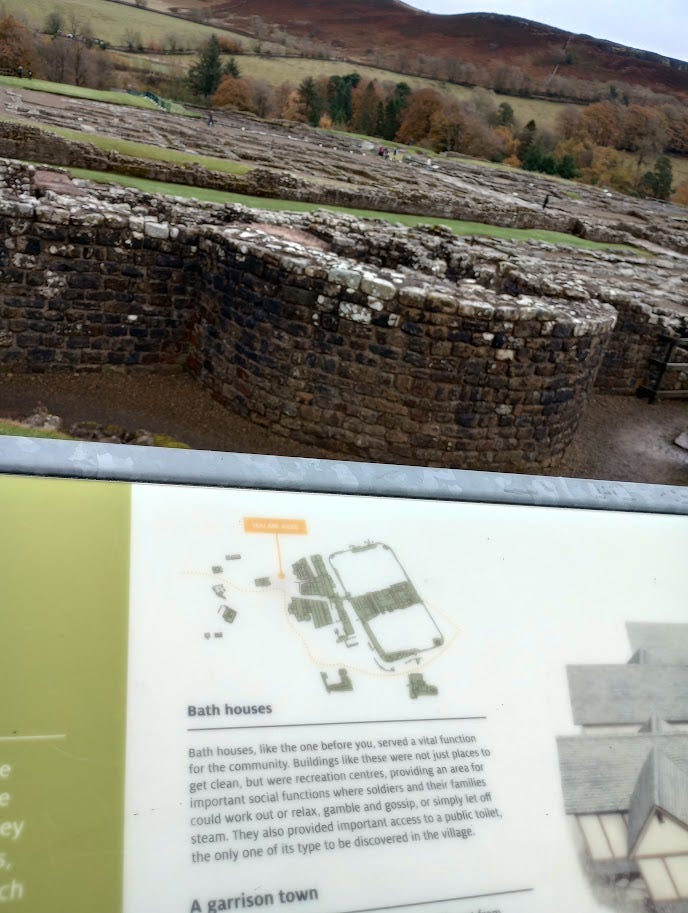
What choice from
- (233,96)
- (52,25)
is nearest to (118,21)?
(52,25)

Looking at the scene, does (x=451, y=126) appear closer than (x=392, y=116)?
Yes

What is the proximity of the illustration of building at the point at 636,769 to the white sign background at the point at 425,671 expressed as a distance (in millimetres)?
47

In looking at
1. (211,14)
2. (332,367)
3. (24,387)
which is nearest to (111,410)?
(24,387)

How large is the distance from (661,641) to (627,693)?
0.74ft

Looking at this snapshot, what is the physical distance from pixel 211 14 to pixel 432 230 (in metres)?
78.0

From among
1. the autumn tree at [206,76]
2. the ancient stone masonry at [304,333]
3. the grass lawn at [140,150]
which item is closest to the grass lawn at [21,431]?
the ancient stone masonry at [304,333]

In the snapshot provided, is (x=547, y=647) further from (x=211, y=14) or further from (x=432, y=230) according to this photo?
(x=211, y=14)

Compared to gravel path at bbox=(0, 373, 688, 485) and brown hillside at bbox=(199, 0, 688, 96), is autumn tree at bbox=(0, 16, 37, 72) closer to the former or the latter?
gravel path at bbox=(0, 373, 688, 485)

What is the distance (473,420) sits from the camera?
21.5 ft

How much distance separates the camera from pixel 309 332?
6418 millimetres

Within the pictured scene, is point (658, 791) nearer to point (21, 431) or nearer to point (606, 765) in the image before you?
point (606, 765)

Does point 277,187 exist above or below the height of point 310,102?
below

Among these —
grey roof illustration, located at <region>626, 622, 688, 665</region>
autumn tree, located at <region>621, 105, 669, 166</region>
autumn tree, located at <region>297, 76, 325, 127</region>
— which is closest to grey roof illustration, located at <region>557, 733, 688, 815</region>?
grey roof illustration, located at <region>626, 622, 688, 665</region>

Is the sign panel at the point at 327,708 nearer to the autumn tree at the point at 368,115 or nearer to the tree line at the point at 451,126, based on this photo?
the tree line at the point at 451,126
